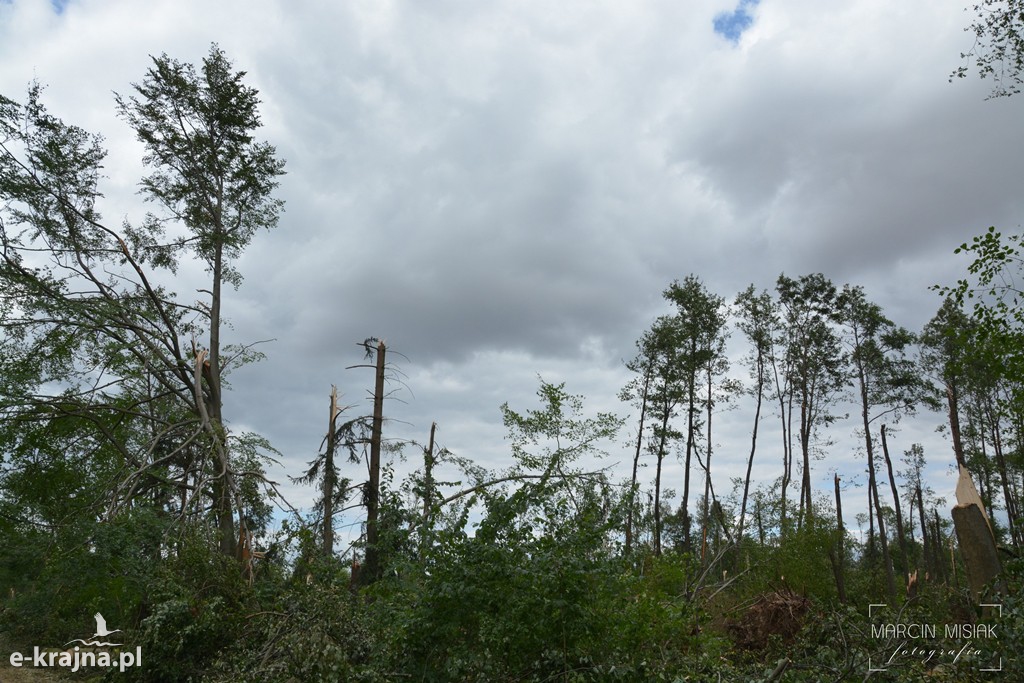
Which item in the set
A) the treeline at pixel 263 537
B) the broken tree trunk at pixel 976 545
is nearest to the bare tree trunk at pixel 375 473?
the treeline at pixel 263 537

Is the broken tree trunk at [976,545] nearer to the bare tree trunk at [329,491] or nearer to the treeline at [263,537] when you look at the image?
the treeline at [263,537]

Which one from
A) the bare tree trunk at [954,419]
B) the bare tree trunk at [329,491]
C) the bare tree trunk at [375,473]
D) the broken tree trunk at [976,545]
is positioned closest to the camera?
the broken tree trunk at [976,545]

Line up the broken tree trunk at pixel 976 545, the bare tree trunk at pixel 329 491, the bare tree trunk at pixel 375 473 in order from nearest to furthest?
the broken tree trunk at pixel 976 545, the bare tree trunk at pixel 375 473, the bare tree trunk at pixel 329 491

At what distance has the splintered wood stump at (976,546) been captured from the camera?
21.6 ft

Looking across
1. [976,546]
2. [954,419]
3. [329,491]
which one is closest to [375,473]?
[329,491]

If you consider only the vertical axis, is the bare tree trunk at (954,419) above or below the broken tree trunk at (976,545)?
above

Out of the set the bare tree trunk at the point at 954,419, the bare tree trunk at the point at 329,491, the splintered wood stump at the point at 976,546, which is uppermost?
the bare tree trunk at the point at 954,419

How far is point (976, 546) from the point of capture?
21.8ft

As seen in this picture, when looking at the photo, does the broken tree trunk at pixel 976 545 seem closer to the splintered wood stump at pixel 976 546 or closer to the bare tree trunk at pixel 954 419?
the splintered wood stump at pixel 976 546

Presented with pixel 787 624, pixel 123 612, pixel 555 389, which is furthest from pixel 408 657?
Result: pixel 555 389

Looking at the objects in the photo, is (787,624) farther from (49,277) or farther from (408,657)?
(49,277)

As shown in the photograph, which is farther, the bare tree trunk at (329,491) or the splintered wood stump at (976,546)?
the bare tree trunk at (329,491)

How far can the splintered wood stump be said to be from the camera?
21.6 feet

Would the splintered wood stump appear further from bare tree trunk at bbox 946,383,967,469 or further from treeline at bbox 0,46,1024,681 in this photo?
bare tree trunk at bbox 946,383,967,469
